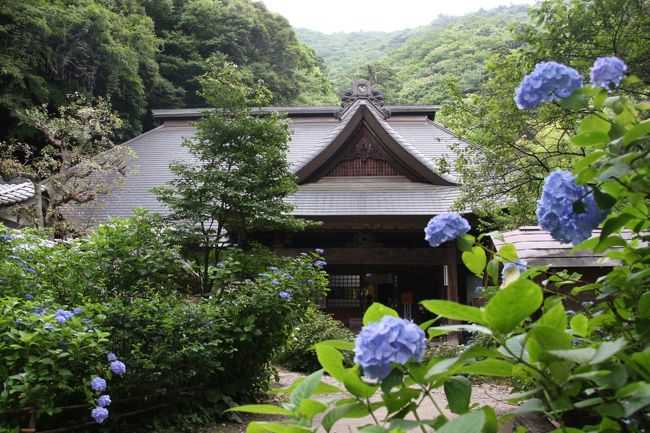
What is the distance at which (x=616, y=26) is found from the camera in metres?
5.16

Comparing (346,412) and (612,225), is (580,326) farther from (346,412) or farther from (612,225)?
(346,412)

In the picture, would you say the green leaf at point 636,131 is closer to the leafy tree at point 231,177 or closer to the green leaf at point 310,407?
the green leaf at point 310,407

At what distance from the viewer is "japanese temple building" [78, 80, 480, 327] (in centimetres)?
1036

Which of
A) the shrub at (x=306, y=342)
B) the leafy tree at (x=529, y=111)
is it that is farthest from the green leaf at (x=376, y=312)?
the shrub at (x=306, y=342)

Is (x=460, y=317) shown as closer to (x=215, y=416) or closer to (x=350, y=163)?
(x=215, y=416)

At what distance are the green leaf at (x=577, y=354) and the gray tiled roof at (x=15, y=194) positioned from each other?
34.6ft

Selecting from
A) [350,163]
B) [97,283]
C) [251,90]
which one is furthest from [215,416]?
[350,163]

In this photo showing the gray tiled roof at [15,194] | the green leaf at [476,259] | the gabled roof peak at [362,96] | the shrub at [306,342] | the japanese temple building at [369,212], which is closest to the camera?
the green leaf at [476,259]

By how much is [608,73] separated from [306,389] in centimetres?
94

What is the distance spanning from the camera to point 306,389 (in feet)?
3.50

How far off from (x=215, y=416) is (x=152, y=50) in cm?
1840

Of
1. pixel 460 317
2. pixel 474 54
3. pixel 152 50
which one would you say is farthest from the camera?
pixel 474 54

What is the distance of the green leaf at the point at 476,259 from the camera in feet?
4.55

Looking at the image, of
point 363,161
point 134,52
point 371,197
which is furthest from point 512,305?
point 134,52
